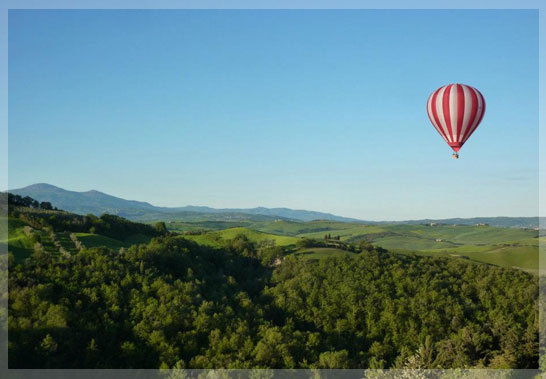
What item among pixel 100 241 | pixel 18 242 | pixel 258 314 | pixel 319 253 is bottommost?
pixel 258 314

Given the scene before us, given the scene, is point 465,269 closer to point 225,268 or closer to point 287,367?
point 225,268

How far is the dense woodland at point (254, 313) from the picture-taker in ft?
147

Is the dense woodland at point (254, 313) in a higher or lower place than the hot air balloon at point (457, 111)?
lower

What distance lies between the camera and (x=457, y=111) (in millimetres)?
55625

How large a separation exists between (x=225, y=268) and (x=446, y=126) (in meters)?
47.3

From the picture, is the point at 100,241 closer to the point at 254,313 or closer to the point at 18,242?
the point at 18,242

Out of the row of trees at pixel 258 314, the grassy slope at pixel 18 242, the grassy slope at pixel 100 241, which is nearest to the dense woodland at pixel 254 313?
the row of trees at pixel 258 314

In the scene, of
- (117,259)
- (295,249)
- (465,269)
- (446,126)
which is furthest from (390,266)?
(117,259)

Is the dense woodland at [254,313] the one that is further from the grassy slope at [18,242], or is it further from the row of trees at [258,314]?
the grassy slope at [18,242]

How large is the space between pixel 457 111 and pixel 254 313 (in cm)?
3642

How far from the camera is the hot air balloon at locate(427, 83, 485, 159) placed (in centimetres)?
5538

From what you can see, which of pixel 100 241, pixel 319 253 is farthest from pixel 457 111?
pixel 100 241

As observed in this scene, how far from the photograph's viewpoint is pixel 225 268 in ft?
276

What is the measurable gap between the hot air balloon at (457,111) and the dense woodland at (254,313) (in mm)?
25086
